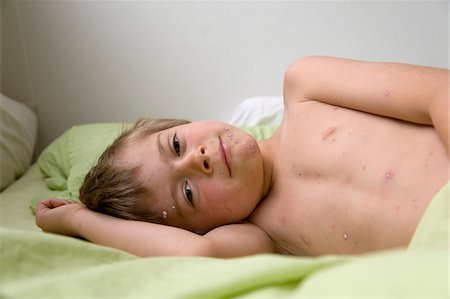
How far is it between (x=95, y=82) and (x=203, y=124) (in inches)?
31.2

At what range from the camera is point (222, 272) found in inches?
22.4

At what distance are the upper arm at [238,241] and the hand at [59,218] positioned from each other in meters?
0.25

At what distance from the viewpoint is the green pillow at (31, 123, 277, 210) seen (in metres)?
1.29

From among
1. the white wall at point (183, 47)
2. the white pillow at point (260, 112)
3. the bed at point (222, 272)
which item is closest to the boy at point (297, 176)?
the bed at point (222, 272)

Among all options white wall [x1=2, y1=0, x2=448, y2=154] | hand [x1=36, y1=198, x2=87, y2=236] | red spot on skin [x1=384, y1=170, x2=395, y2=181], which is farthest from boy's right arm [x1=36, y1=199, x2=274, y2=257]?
white wall [x1=2, y1=0, x2=448, y2=154]

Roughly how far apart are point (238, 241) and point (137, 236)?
0.17 m

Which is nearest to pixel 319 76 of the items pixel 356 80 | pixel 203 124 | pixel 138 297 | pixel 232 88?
pixel 356 80

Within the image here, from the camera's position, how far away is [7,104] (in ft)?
5.19

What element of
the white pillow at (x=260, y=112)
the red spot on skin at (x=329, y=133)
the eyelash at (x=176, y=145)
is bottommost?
the white pillow at (x=260, y=112)

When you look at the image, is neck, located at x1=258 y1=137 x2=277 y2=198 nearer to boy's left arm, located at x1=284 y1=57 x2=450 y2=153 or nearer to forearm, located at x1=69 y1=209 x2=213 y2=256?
boy's left arm, located at x1=284 y1=57 x2=450 y2=153

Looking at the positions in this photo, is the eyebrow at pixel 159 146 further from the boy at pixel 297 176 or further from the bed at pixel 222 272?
the bed at pixel 222 272

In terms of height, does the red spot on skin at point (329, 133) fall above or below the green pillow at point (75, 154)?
above

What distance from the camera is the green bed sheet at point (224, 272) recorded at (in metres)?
0.46

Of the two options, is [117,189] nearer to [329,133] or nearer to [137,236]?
[137,236]
